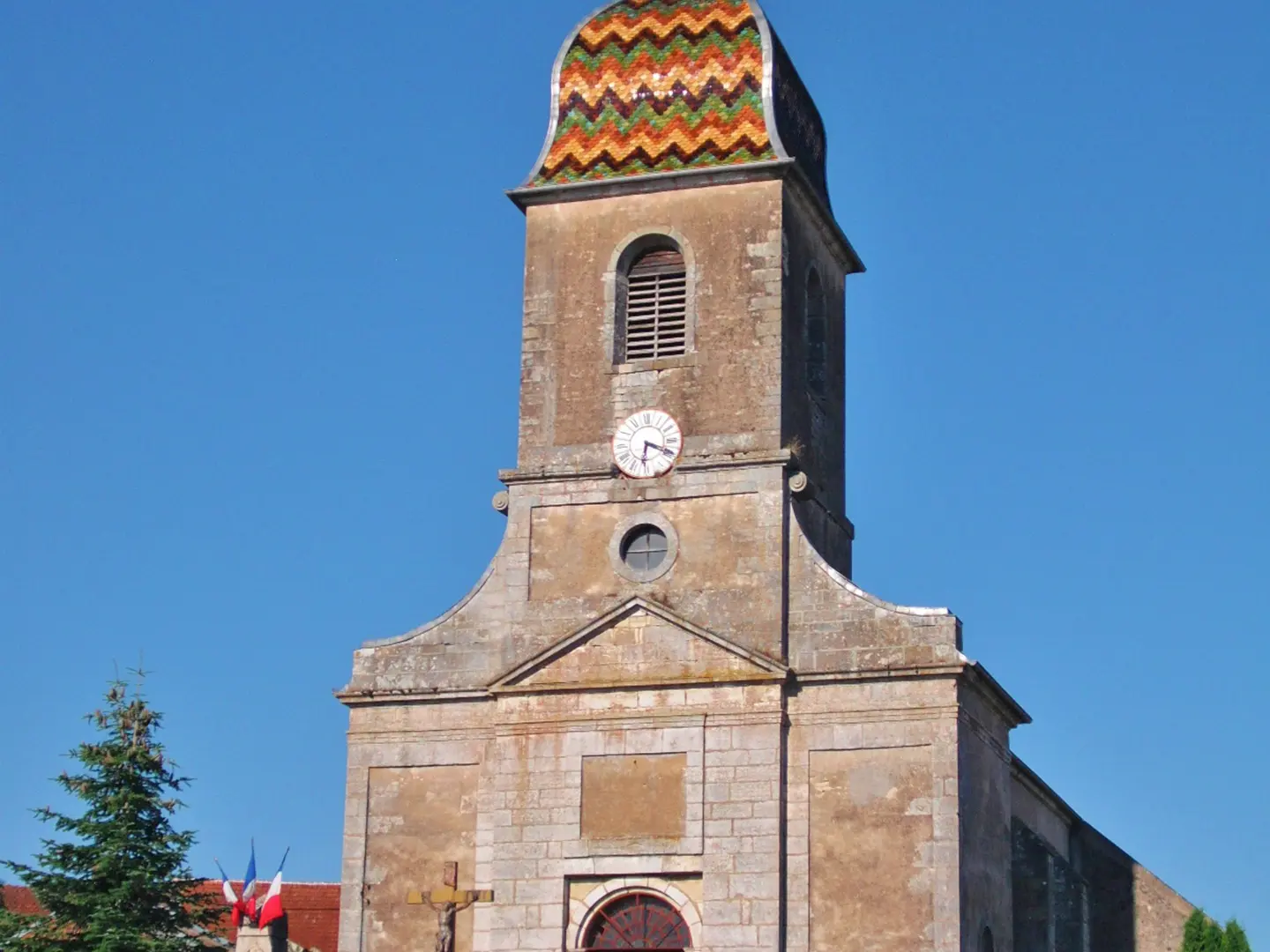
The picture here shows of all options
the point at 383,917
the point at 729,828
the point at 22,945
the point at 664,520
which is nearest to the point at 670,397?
the point at 664,520

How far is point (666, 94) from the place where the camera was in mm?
31828

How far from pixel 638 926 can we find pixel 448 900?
7.97ft

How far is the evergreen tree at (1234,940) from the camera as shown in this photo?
3219cm

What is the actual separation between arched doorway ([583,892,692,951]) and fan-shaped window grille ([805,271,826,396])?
7672mm

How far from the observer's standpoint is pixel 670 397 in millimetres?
30625

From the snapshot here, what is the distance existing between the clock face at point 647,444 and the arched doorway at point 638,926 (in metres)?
5.52

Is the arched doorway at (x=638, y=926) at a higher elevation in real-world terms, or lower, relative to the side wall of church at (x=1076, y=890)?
lower

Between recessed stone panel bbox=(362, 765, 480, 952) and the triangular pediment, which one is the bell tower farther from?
recessed stone panel bbox=(362, 765, 480, 952)

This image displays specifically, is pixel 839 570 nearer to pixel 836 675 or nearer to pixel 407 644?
pixel 836 675

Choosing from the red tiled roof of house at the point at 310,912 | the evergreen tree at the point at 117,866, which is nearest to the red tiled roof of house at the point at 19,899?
the red tiled roof of house at the point at 310,912

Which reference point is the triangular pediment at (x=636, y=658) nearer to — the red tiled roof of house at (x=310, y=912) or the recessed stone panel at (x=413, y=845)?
the recessed stone panel at (x=413, y=845)

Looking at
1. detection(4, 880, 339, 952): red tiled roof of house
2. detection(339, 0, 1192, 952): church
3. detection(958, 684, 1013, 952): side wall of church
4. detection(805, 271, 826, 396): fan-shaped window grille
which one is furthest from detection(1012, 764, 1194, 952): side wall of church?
detection(4, 880, 339, 952): red tiled roof of house

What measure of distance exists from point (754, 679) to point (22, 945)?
10.2 meters

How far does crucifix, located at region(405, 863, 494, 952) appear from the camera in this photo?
28938mm
